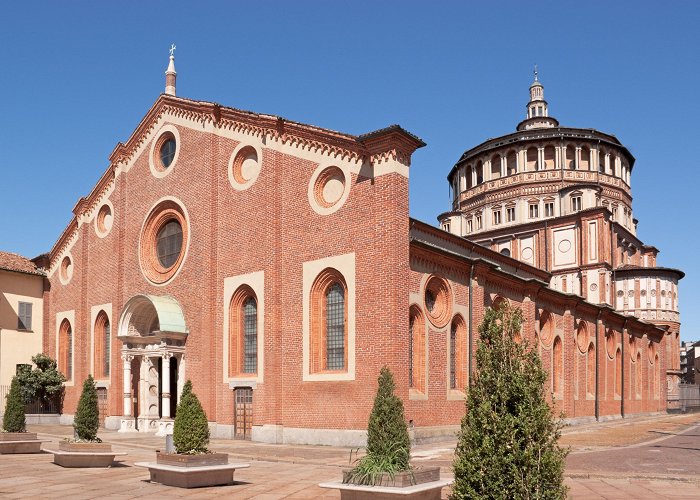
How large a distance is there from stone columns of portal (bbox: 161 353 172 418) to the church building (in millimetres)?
176

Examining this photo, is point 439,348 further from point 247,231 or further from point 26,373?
point 26,373

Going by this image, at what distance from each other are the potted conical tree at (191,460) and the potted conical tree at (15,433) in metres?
7.85

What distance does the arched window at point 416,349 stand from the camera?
23375mm

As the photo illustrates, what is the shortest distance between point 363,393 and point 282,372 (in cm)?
380

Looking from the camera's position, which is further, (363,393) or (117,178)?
(117,178)

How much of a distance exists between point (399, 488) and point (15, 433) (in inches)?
576

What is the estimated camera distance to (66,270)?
1462 inches

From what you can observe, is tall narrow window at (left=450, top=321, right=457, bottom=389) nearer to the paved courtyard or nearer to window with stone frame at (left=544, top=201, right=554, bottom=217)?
the paved courtyard

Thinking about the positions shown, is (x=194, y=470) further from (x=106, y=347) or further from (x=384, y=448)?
(x=106, y=347)

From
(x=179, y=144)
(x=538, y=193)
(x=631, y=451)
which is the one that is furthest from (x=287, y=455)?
(x=538, y=193)

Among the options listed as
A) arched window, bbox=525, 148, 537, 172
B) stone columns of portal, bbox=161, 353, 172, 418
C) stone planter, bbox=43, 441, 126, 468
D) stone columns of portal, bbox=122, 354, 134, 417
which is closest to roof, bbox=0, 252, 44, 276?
stone columns of portal, bbox=122, 354, 134, 417

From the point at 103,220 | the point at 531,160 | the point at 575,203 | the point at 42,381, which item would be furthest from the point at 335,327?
the point at 531,160

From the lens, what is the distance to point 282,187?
83.0 ft

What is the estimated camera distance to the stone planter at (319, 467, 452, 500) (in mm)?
10102
